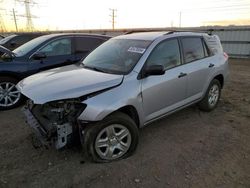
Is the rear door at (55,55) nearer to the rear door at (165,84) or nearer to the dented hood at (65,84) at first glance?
the dented hood at (65,84)

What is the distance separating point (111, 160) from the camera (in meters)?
3.16

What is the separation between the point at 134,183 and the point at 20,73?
383cm

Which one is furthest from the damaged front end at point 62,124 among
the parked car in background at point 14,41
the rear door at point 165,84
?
the parked car in background at point 14,41

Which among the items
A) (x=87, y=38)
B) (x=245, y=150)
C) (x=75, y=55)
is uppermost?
(x=87, y=38)

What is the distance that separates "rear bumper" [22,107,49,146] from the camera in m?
2.90

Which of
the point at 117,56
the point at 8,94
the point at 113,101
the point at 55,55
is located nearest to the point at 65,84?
the point at 113,101

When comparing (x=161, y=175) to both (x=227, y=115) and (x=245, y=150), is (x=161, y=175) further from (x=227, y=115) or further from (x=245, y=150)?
(x=227, y=115)

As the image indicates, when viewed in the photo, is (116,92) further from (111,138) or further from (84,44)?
(84,44)

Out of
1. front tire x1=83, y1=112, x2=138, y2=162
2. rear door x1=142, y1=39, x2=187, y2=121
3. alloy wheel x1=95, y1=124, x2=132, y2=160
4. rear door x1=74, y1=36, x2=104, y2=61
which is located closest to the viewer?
front tire x1=83, y1=112, x2=138, y2=162

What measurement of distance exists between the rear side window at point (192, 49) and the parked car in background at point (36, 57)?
2.14 m

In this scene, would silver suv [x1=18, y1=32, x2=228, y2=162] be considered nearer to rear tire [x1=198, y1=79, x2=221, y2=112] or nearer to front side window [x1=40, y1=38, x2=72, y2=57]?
rear tire [x1=198, y1=79, x2=221, y2=112]

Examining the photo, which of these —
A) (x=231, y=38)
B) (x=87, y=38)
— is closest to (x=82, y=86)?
(x=87, y=38)

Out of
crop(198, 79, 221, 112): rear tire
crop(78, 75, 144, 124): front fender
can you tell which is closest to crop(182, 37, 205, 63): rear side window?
crop(198, 79, 221, 112): rear tire

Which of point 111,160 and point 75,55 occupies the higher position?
point 75,55
